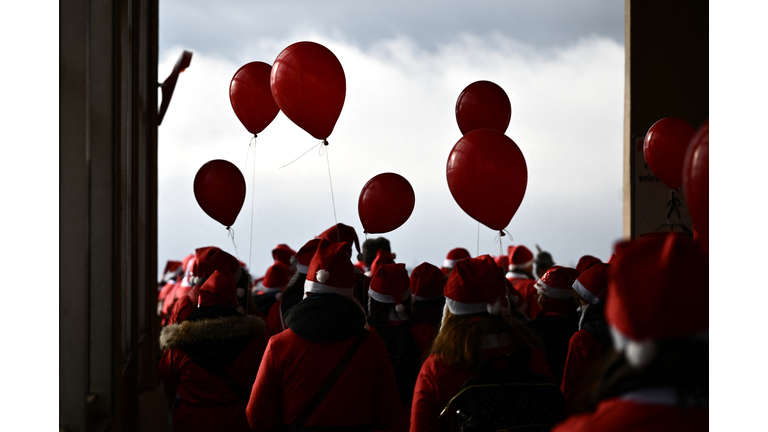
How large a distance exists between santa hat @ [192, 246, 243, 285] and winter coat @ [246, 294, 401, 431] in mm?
1695

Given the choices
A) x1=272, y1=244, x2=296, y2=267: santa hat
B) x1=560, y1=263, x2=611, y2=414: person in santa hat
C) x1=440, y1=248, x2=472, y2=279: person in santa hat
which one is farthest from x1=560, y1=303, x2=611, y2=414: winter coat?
x1=440, y1=248, x2=472, y2=279: person in santa hat

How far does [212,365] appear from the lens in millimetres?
2934

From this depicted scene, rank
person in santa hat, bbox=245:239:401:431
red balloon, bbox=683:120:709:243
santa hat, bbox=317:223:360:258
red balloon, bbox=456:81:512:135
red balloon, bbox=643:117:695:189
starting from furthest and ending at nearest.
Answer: red balloon, bbox=456:81:512:135 → santa hat, bbox=317:223:360:258 → red balloon, bbox=643:117:695:189 → person in santa hat, bbox=245:239:401:431 → red balloon, bbox=683:120:709:243

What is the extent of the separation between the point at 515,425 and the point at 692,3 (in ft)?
15.9

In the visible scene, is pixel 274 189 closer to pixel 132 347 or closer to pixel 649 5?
pixel 132 347

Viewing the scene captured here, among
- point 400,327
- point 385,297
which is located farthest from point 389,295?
point 400,327

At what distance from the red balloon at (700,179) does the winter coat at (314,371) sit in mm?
1307

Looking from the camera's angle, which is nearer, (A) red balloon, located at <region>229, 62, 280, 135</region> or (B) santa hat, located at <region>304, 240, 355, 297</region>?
(B) santa hat, located at <region>304, 240, 355, 297</region>

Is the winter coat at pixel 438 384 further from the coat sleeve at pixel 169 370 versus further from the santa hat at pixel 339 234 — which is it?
the santa hat at pixel 339 234

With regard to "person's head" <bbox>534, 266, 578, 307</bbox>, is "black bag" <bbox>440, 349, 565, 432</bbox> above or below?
below

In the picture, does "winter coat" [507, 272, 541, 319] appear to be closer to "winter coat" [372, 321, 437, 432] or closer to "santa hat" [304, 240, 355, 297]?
"winter coat" [372, 321, 437, 432]

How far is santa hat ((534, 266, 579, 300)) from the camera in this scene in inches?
131

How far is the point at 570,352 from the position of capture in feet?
8.89

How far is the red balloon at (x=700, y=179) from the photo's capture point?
127 centimetres
